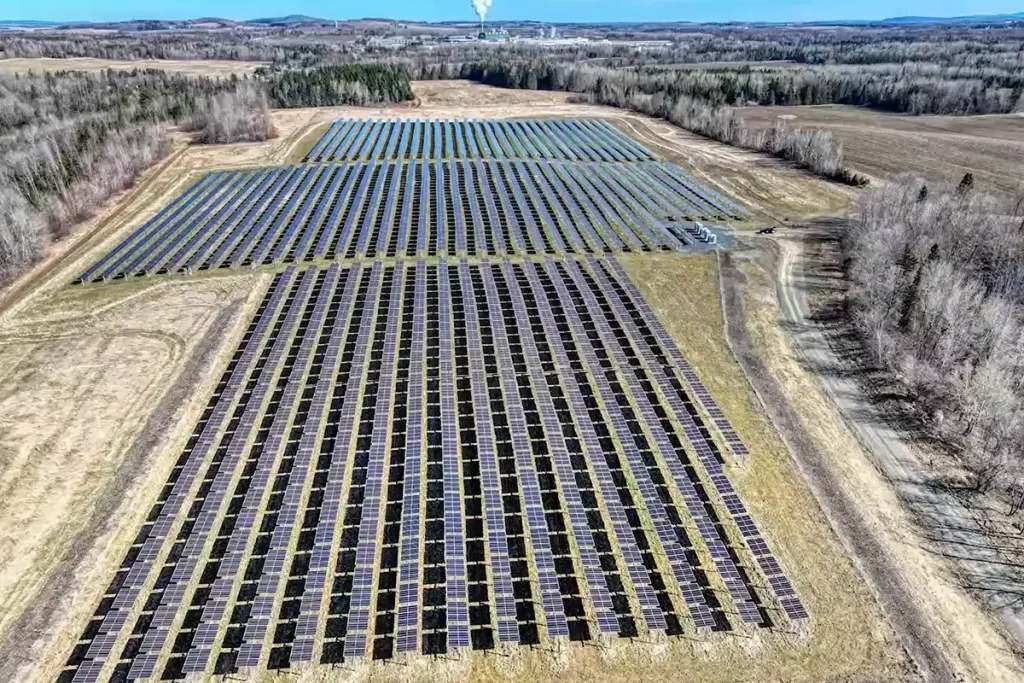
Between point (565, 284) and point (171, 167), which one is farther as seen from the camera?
point (171, 167)

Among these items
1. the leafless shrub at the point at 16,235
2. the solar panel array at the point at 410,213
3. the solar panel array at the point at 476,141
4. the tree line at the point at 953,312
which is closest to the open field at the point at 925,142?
the tree line at the point at 953,312

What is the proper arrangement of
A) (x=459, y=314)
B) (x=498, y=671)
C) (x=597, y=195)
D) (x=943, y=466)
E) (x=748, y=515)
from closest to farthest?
(x=498, y=671)
(x=748, y=515)
(x=943, y=466)
(x=459, y=314)
(x=597, y=195)

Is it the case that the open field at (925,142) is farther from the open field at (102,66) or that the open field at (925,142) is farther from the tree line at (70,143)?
the open field at (102,66)

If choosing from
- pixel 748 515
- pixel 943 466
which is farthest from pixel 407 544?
pixel 943 466

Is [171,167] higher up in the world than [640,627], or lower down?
higher up

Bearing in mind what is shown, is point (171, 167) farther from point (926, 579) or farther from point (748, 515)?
point (926, 579)

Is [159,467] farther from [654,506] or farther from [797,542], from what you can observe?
[797,542]

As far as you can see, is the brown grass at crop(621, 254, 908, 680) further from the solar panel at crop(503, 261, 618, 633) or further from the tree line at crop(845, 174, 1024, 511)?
the tree line at crop(845, 174, 1024, 511)
